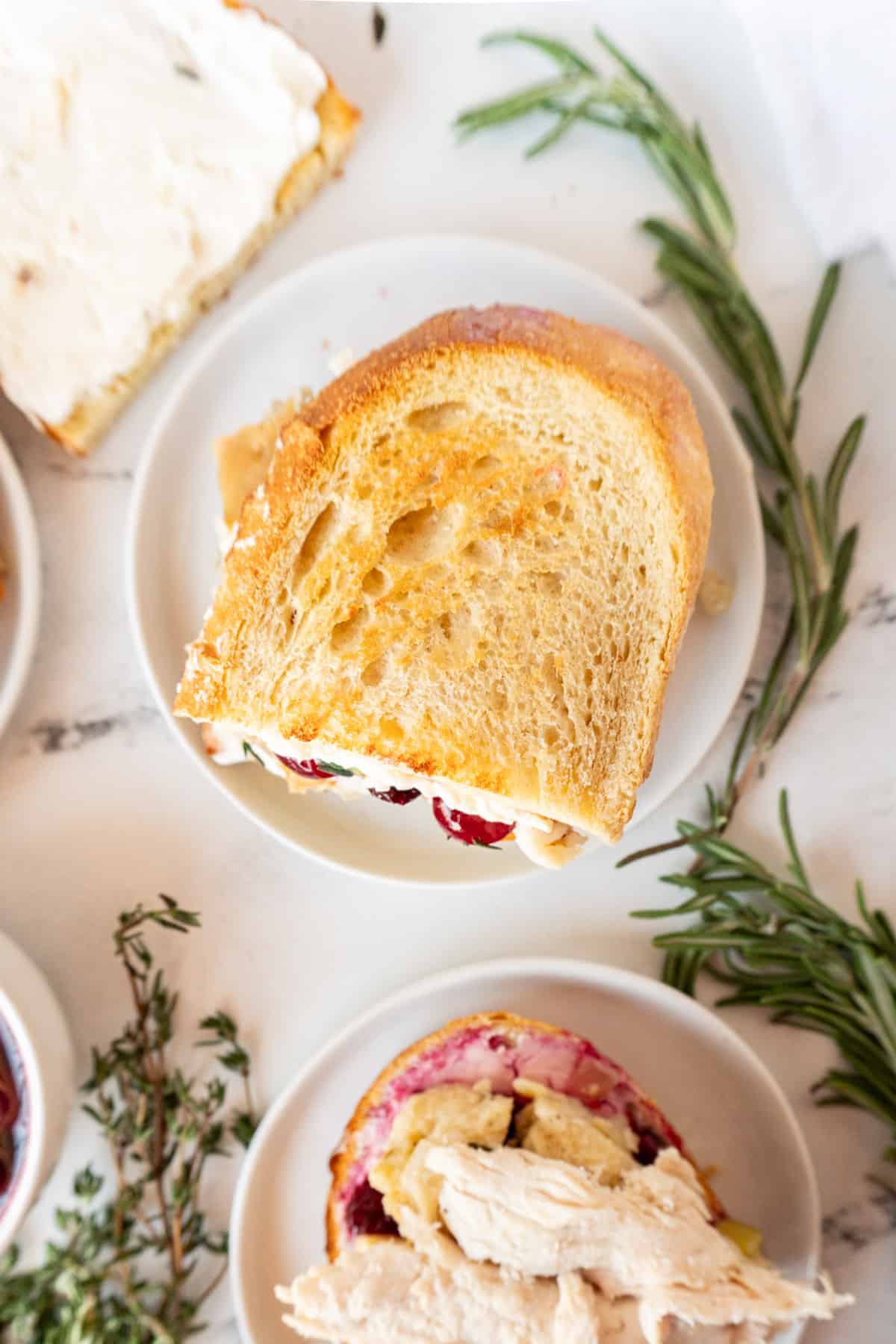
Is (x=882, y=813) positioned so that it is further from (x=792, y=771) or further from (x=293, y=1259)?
(x=293, y=1259)

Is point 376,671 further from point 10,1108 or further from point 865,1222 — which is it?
point 865,1222

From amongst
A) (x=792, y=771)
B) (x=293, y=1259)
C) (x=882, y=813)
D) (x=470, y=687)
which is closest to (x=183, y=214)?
(x=470, y=687)

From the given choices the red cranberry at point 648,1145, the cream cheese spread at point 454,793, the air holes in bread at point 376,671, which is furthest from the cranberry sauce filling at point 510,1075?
the air holes in bread at point 376,671

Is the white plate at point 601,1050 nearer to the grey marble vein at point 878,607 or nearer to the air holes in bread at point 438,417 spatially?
the grey marble vein at point 878,607

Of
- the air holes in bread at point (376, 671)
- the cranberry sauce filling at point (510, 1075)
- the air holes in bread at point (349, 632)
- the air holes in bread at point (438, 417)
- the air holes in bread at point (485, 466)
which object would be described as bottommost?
the cranberry sauce filling at point (510, 1075)

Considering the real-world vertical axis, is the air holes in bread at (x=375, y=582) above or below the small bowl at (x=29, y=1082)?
above

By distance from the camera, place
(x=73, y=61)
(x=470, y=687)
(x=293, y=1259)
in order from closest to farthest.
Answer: (x=470, y=687), (x=73, y=61), (x=293, y=1259)
